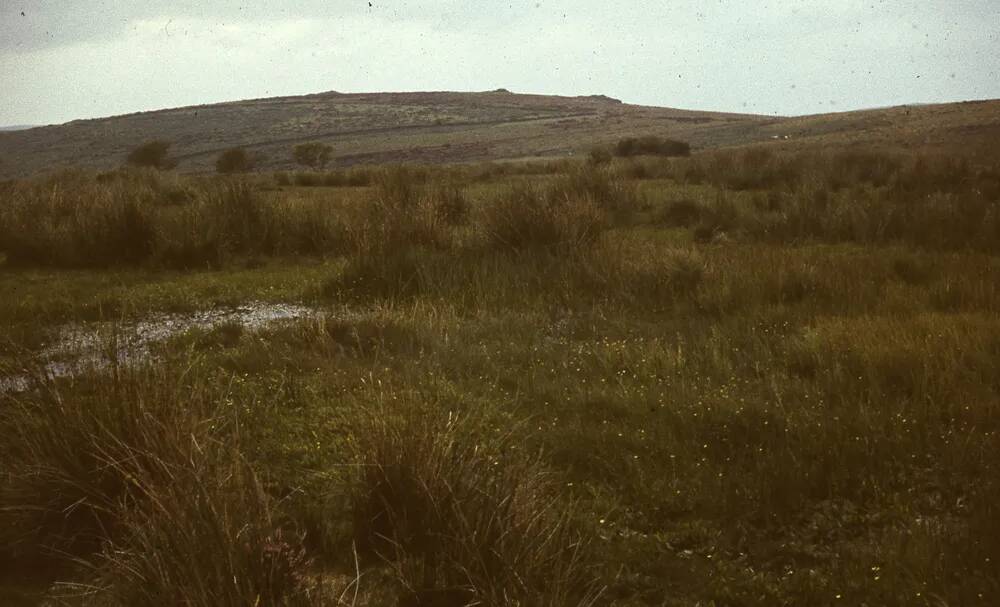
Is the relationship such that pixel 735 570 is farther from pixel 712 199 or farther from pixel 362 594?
pixel 712 199

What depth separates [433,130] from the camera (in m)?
64.6

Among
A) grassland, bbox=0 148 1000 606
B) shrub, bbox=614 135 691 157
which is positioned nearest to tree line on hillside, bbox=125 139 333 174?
shrub, bbox=614 135 691 157

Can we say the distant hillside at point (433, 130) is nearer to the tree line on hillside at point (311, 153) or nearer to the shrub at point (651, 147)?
the tree line on hillside at point (311, 153)

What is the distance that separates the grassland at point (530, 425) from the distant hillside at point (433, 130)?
17.7m

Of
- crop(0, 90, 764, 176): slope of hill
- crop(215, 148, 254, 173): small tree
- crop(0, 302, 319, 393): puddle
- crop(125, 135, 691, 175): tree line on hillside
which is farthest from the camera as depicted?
crop(0, 90, 764, 176): slope of hill

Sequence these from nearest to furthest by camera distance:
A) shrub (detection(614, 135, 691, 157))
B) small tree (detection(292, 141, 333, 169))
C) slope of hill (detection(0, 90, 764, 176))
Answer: shrub (detection(614, 135, 691, 157)), small tree (detection(292, 141, 333, 169)), slope of hill (detection(0, 90, 764, 176))

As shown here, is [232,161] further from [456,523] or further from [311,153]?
[456,523]

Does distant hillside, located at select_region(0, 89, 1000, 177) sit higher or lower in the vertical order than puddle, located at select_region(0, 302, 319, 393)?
higher

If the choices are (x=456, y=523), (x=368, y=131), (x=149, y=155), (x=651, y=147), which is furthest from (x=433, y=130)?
(x=456, y=523)

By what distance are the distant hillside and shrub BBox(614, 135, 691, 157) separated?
3960mm

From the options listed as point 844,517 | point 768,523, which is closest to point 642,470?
point 768,523

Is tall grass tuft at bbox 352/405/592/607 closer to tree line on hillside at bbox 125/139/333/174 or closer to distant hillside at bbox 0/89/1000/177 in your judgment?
distant hillside at bbox 0/89/1000/177

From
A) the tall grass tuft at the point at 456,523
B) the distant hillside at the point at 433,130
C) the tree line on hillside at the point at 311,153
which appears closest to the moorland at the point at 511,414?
the tall grass tuft at the point at 456,523

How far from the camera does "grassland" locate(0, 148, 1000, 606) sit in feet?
10.3
